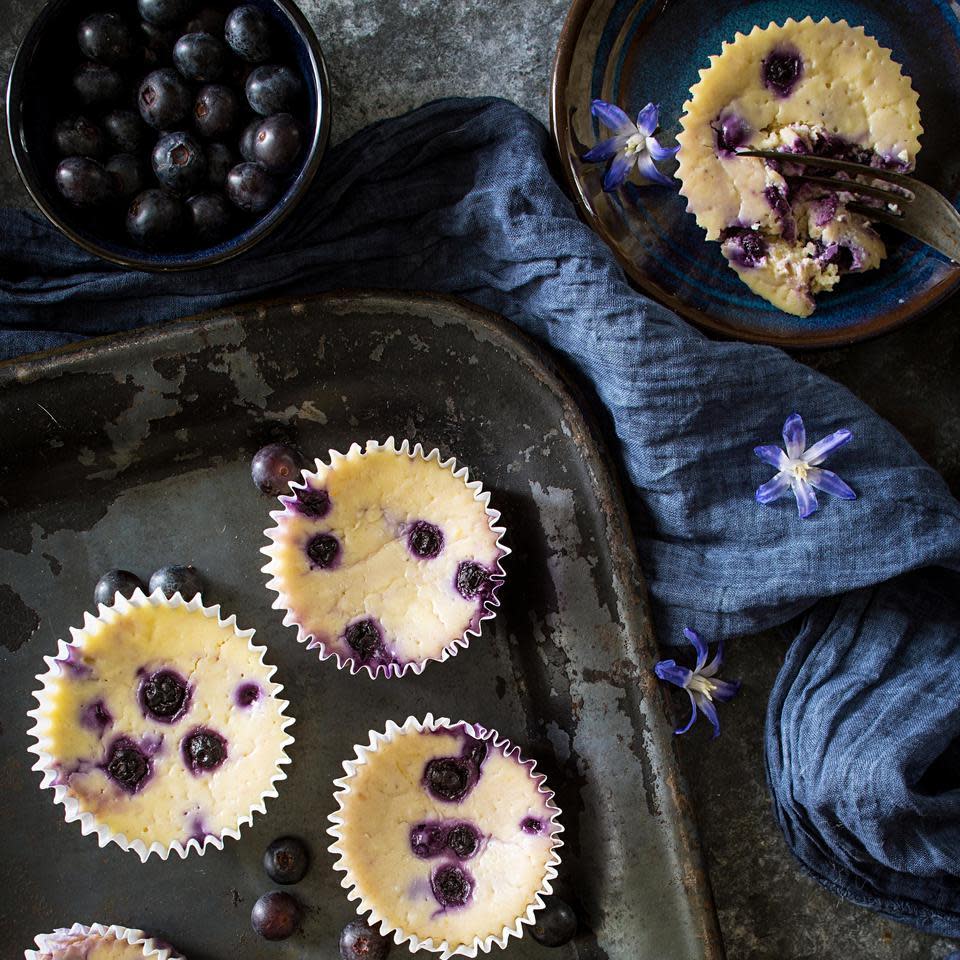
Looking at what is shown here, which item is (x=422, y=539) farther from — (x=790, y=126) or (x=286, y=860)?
(x=790, y=126)

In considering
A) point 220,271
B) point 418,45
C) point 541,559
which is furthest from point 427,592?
point 418,45

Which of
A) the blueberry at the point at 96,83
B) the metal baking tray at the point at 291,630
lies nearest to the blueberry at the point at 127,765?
the metal baking tray at the point at 291,630

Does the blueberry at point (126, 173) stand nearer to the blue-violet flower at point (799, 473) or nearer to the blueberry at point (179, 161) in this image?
the blueberry at point (179, 161)

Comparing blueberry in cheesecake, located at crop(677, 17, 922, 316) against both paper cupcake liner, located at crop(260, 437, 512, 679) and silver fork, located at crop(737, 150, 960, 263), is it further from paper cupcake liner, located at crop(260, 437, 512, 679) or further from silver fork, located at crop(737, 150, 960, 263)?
paper cupcake liner, located at crop(260, 437, 512, 679)

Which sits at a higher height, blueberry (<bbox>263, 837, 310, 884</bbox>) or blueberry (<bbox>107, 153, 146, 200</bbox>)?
blueberry (<bbox>107, 153, 146, 200</bbox>)

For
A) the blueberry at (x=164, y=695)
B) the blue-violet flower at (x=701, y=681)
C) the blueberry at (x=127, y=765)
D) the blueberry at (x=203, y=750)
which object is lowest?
the blueberry at (x=127, y=765)

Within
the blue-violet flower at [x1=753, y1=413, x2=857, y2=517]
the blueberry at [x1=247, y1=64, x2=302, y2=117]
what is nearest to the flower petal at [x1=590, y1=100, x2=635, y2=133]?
the blueberry at [x1=247, y1=64, x2=302, y2=117]

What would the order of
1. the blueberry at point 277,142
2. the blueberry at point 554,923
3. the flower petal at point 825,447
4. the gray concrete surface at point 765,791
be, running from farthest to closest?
the gray concrete surface at point 765,791
the blueberry at point 554,923
the flower petal at point 825,447
the blueberry at point 277,142
